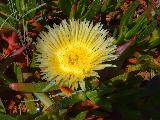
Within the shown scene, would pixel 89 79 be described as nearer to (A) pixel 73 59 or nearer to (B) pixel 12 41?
(A) pixel 73 59

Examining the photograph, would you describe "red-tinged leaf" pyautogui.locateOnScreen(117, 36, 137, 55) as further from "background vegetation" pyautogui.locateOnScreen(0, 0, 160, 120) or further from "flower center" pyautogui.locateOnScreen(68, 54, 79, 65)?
"flower center" pyautogui.locateOnScreen(68, 54, 79, 65)

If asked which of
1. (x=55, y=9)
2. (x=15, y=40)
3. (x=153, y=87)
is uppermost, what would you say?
(x=55, y=9)

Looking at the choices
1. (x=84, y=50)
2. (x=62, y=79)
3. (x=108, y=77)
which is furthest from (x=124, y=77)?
(x=62, y=79)

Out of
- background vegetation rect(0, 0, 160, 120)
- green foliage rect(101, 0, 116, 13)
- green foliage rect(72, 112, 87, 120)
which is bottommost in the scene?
green foliage rect(72, 112, 87, 120)

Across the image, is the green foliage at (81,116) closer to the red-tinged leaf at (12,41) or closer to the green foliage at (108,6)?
the red-tinged leaf at (12,41)

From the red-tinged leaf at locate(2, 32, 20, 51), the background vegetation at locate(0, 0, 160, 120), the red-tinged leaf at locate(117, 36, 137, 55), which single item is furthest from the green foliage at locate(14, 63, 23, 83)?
the red-tinged leaf at locate(117, 36, 137, 55)

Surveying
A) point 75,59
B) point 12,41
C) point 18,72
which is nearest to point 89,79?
point 75,59

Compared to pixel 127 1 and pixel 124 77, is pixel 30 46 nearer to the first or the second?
pixel 124 77

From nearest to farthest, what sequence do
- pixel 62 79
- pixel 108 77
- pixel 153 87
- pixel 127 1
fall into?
pixel 62 79 < pixel 108 77 < pixel 153 87 < pixel 127 1
